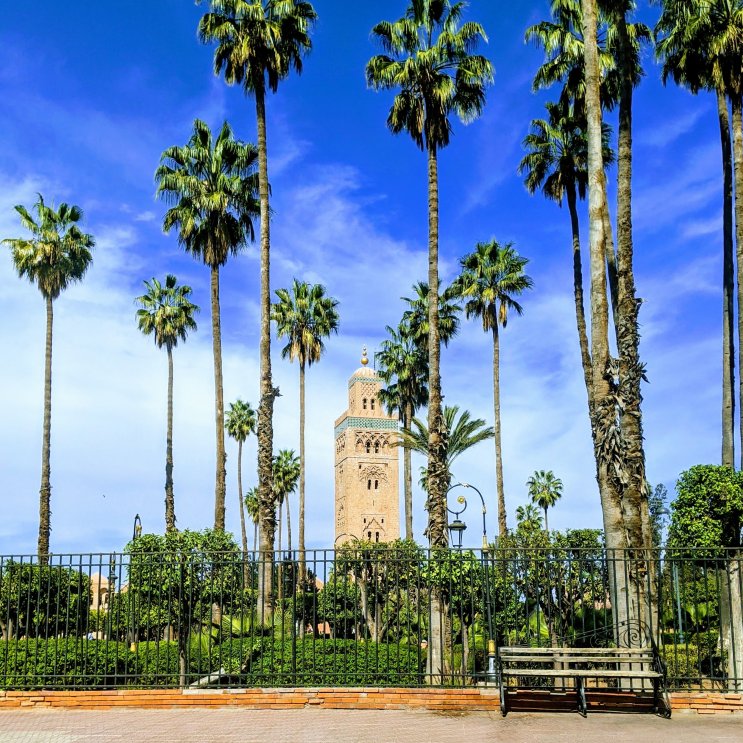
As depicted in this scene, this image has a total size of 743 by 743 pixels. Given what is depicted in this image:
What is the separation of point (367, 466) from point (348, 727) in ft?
234

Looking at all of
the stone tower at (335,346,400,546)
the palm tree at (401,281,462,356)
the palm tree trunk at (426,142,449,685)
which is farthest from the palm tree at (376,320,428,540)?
the stone tower at (335,346,400,546)

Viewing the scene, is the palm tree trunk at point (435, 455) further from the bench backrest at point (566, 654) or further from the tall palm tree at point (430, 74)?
the bench backrest at point (566, 654)

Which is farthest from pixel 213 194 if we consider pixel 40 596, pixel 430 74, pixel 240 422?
pixel 240 422

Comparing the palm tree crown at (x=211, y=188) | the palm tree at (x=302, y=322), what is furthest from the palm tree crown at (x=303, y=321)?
the palm tree crown at (x=211, y=188)

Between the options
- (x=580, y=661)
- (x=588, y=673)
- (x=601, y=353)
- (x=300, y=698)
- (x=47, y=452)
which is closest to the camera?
(x=588, y=673)

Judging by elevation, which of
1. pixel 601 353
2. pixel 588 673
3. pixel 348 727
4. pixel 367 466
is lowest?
pixel 348 727

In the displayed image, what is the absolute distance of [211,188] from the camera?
29.0 metres

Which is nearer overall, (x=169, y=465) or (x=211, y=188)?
(x=211, y=188)

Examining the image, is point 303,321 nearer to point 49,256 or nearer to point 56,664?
point 49,256

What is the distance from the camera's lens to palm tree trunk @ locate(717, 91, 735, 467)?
22.0 m

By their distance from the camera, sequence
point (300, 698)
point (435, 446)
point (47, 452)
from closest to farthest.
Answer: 1. point (300, 698)
2. point (435, 446)
3. point (47, 452)

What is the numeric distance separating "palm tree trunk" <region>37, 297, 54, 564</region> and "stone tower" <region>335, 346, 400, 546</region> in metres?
49.4

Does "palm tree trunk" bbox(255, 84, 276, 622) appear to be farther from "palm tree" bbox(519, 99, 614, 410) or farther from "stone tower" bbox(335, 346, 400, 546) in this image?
"stone tower" bbox(335, 346, 400, 546)

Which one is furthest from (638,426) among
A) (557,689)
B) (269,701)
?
(269,701)
